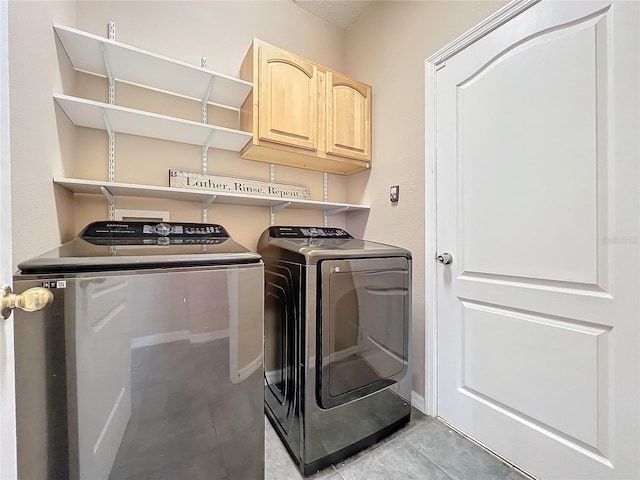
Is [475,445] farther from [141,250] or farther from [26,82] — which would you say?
[26,82]

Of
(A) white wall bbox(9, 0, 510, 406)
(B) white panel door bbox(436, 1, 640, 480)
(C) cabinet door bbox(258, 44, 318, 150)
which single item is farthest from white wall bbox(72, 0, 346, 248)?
(B) white panel door bbox(436, 1, 640, 480)

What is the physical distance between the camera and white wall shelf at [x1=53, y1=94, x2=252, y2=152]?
52.3 inches

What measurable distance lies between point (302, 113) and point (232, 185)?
0.70m

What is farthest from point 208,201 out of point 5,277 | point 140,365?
point 5,277

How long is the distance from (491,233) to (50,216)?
2052mm

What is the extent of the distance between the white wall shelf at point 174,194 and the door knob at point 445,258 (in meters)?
0.74

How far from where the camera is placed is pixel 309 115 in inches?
74.2

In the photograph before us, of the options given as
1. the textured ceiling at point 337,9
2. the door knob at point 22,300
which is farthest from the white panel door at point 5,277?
the textured ceiling at point 337,9

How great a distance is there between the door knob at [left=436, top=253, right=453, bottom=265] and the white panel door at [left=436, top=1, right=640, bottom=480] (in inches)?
1.3

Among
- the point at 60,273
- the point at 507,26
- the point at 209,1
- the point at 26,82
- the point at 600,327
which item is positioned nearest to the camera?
the point at 60,273

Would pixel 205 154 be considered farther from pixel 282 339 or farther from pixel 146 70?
pixel 282 339

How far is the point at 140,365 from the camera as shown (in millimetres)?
854

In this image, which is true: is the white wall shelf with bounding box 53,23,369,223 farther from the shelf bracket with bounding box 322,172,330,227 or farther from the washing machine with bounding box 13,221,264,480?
the washing machine with bounding box 13,221,264,480

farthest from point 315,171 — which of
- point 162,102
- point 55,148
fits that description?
point 55,148
